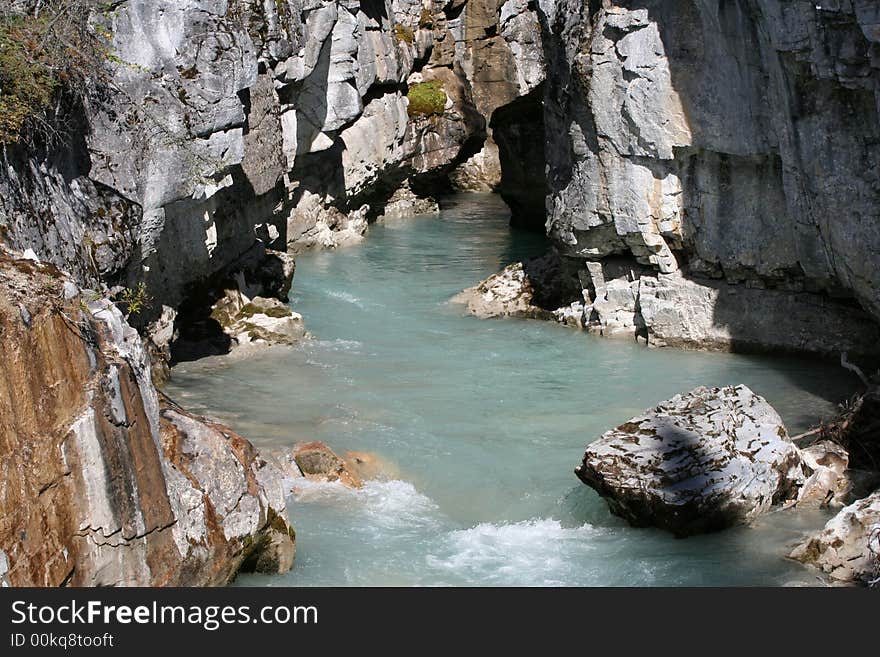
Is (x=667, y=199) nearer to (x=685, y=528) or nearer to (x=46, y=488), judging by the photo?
(x=685, y=528)

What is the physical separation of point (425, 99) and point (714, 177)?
1497 cm

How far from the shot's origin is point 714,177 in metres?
15.2

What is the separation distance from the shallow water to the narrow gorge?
48 mm

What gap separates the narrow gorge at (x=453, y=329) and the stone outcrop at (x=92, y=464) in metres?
0.02

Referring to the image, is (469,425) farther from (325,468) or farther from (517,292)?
(517,292)

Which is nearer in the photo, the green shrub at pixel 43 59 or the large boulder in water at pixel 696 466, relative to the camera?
the green shrub at pixel 43 59

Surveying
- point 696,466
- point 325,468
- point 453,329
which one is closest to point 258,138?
point 453,329

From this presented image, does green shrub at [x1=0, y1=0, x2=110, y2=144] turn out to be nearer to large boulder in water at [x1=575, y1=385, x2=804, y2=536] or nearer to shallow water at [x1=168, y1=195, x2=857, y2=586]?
shallow water at [x1=168, y1=195, x2=857, y2=586]

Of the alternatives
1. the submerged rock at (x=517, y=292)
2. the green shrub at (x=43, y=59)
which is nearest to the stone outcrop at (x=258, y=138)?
the green shrub at (x=43, y=59)

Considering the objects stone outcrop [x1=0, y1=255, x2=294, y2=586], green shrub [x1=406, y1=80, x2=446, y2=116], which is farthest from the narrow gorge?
green shrub [x1=406, y1=80, x2=446, y2=116]

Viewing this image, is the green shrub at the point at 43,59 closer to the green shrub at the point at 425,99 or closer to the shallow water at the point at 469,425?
the shallow water at the point at 469,425

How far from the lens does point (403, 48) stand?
28234mm

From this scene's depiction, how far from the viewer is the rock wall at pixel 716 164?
1280cm

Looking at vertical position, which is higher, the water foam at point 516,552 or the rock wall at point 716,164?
the rock wall at point 716,164
